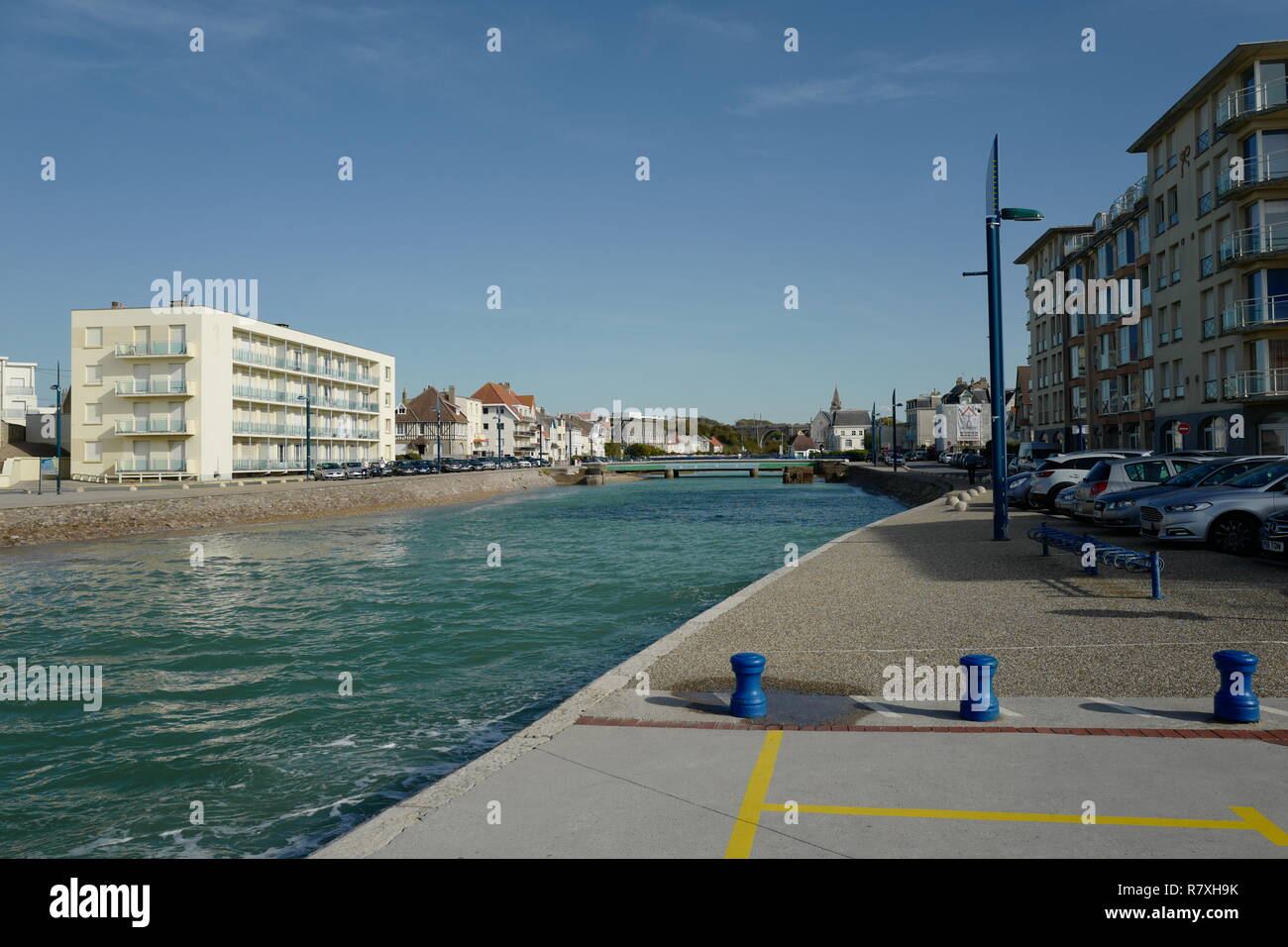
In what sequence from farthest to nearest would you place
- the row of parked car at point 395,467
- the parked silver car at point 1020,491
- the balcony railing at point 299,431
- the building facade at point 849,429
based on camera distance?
the building facade at point 849,429, the row of parked car at point 395,467, the balcony railing at point 299,431, the parked silver car at point 1020,491

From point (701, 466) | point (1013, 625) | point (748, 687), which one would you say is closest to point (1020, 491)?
point (1013, 625)

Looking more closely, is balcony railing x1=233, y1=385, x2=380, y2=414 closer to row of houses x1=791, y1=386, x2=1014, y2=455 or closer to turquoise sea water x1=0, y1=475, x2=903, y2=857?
turquoise sea water x1=0, y1=475, x2=903, y2=857

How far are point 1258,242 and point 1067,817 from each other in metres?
38.4

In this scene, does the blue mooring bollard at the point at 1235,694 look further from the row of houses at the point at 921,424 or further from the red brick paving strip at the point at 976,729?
the row of houses at the point at 921,424

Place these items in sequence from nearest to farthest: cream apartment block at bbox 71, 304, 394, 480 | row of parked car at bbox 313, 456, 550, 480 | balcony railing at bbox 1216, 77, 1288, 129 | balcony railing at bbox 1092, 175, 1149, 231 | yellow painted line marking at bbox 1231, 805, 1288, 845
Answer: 1. yellow painted line marking at bbox 1231, 805, 1288, 845
2. balcony railing at bbox 1216, 77, 1288, 129
3. balcony railing at bbox 1092, 175, 1149, 231
4. cream apartment block at bbox 71, 304, 394, 480
5. row of parked car at bbox 313, 456, 550, 480

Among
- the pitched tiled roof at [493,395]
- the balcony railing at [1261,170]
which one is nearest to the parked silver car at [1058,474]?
the balcony railing at [1261,170]

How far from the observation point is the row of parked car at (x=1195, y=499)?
1536 centimetres

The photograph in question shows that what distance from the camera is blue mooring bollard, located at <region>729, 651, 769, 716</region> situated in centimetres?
681

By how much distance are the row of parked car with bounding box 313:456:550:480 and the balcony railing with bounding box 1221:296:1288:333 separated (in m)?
53.6

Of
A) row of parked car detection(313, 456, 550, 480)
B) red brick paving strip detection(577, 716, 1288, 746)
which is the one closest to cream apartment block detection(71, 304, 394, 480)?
row of parked car detection(313, 456, 550, 480)

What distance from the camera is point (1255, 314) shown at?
34.7m

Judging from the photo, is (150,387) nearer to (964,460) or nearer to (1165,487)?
(1165,487)

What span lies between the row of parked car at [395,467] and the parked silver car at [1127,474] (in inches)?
2073

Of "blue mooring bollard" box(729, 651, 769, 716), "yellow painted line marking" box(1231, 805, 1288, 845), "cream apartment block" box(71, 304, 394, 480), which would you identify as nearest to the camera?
"yellow painted line marking" box(1231, 805, 1288, 845)
